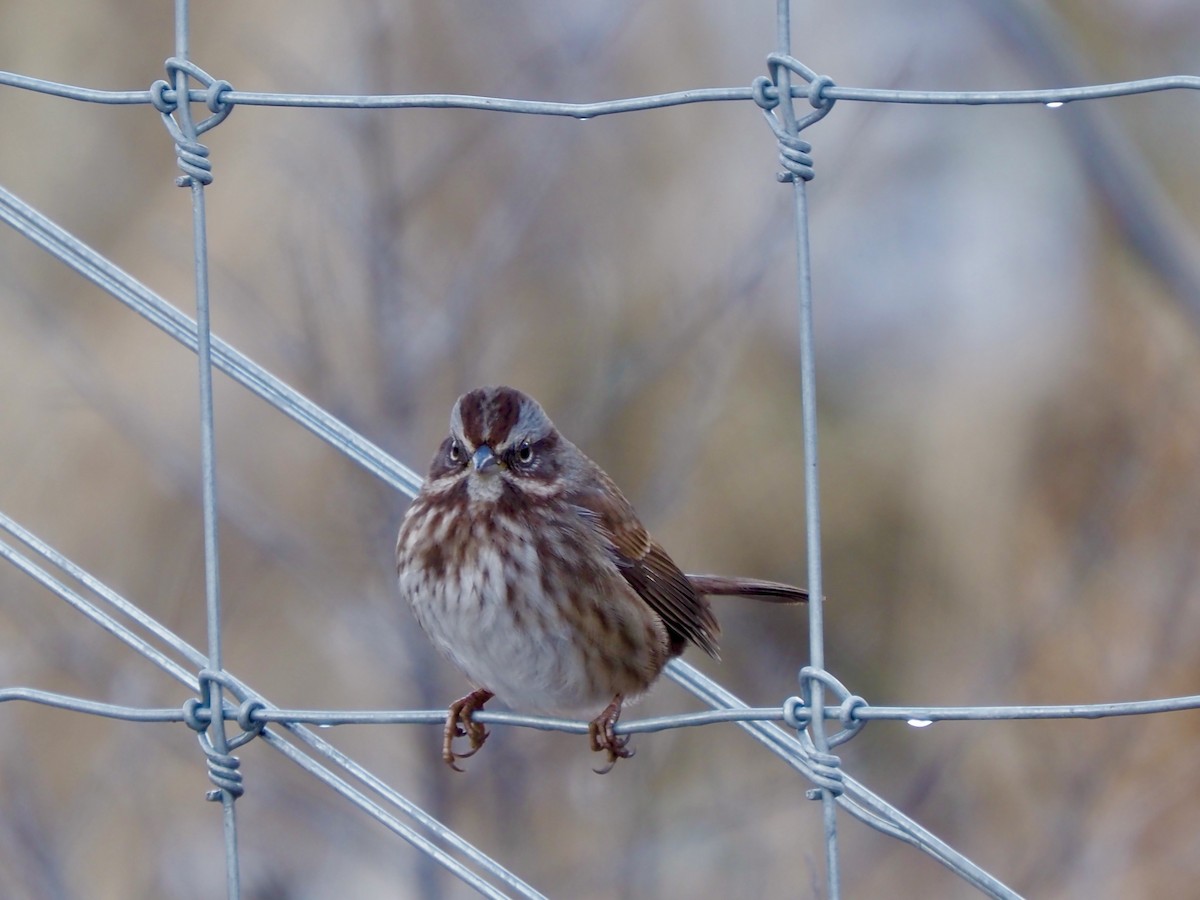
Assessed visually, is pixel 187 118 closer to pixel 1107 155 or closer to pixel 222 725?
pixel 222 725

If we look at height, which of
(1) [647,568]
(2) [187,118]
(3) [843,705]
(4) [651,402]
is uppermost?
(4) [651,402]

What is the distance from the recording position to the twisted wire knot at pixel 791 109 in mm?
2059

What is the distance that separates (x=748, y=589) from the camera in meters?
3.57

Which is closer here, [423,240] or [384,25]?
[384,25]

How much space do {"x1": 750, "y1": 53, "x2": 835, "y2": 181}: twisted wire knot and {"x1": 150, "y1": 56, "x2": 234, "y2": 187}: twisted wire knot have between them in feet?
2.80

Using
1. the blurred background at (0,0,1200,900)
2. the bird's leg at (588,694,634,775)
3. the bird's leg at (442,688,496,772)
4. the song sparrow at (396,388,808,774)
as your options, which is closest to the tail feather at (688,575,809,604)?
the song sparrow at (396,388,808,774)

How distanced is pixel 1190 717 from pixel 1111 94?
4975mm

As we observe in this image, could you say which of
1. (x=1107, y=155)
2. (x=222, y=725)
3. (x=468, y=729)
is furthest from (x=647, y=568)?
(x=1107, y=155)

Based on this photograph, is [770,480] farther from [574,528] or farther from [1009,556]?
[574,528]

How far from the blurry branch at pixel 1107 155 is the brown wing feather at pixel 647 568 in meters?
3.29

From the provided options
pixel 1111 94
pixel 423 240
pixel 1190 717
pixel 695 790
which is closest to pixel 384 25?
pixel 423 240

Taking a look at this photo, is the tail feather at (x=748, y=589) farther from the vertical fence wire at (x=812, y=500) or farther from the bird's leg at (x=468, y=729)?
the vertical fence wire at (x=812, y=500)

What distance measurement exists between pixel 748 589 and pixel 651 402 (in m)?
3.01

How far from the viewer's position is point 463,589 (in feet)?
10.0
